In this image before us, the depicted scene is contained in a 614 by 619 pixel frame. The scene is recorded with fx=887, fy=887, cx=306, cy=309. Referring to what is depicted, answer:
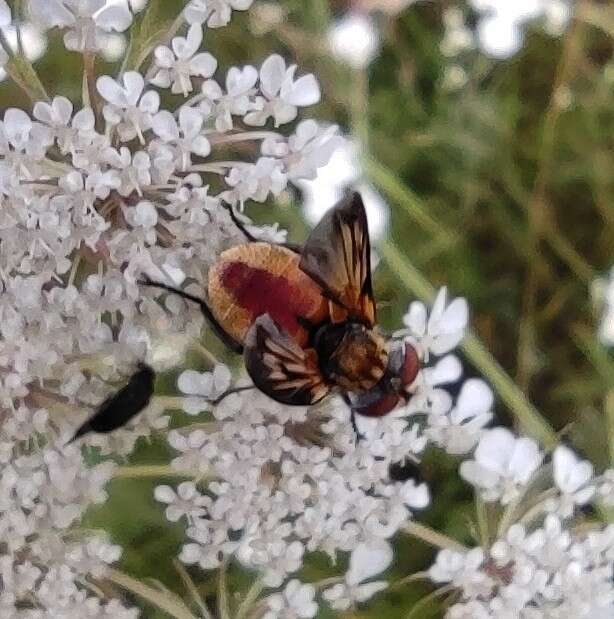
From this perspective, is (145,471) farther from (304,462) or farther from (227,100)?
(227,100)

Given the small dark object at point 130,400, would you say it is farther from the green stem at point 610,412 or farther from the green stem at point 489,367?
the green stem at point 610,412

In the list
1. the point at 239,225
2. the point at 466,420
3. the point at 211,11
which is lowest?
the point at 466,420

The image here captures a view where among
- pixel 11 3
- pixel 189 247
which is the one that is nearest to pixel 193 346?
pixel 189 247

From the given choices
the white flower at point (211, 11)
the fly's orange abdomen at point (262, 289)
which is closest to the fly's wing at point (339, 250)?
the fly's orange abdomen at point (262, 289)

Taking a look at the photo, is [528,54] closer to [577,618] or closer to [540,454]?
[540,454]

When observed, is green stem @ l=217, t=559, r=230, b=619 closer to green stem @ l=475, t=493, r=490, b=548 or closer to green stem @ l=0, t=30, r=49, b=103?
green stem @ l=475, t=493, r=490, b=548

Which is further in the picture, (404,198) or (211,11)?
(404,198)

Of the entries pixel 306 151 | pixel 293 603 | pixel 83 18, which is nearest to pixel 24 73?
pixel 83 18

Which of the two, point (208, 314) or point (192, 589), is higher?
point (208, 314)
